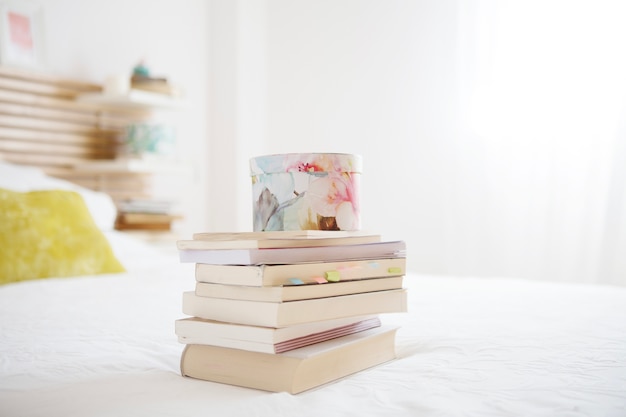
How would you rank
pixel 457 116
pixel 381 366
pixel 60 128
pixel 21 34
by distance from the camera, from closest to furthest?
pixel 381 366 < pixel 21 34 < pixel 60 128 < pixel 457 116

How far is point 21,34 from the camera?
9.24 ft

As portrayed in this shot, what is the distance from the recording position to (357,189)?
1.04m

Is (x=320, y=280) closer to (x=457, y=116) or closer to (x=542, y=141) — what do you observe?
(x=542, y=141)

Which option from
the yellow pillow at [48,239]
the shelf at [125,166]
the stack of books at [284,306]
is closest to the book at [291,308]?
the stack of books at [284,306]

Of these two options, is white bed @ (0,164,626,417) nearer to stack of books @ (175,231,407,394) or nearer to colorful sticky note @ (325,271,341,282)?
stack of books @ (175,231,407,394)

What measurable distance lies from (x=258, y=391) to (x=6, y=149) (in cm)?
232

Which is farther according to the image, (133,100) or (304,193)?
(133,100)

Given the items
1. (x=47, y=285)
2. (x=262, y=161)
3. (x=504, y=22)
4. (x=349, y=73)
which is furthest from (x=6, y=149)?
(x=504, y=22)

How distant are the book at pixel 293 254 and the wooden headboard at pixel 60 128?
7.10ft

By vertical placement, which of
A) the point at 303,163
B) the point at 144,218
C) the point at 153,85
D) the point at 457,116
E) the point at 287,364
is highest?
the point at 153,85

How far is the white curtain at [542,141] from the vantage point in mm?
2807

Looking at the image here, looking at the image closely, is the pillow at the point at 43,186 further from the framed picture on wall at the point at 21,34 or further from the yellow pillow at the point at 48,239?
the framed picture on wall at the point at 21,34

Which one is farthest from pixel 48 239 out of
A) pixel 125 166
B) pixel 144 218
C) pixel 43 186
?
pixel 144 218

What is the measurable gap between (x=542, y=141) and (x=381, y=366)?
2319mm
